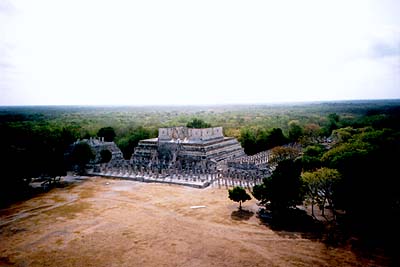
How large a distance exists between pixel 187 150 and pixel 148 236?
27429 millimetres

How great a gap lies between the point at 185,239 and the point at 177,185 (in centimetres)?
1697

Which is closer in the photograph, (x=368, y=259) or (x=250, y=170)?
(x=368, y=259)

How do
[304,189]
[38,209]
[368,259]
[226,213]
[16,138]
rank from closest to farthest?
[368,259]
[304,189]
[226,213]
[38,209]
[16,138]

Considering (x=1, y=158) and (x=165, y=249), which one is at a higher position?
(x=1, y=158)

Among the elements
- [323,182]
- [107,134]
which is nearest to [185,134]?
[107,134]

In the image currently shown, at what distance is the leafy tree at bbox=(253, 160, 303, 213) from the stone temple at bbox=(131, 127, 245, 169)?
65.0ft

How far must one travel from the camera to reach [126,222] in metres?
26.5

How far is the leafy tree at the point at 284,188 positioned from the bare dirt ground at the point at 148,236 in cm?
241

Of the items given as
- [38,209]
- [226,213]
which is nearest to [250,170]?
[226,213]

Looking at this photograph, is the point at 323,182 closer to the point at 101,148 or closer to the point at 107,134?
the point at 101,148

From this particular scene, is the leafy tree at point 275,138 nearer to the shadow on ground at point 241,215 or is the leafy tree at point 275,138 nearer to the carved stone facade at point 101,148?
the carved stone facade at point 101,148

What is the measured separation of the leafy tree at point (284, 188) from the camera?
2531 centimetres

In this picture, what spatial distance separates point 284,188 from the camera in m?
25.3

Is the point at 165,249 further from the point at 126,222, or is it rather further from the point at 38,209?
the point at 38,209
